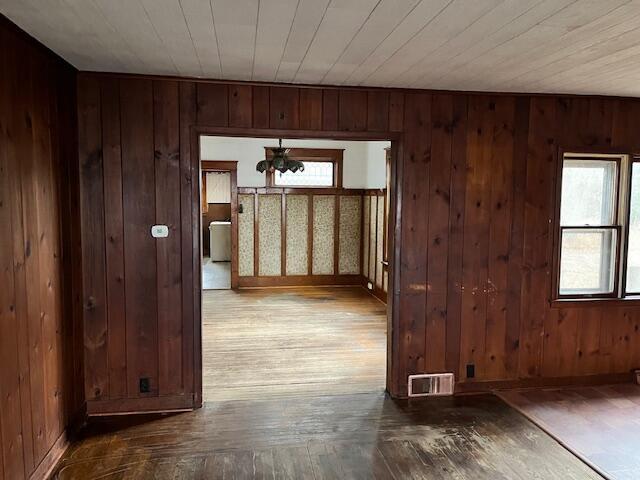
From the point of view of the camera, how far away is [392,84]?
346 centimetres

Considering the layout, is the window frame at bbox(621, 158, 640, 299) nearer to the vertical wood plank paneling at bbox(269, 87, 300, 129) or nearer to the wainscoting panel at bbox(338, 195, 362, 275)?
the vertical wood plank paneling at bbox(269, 87, 300, 129)

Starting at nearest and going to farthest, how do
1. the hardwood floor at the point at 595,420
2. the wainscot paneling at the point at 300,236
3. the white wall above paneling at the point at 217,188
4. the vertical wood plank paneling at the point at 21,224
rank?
the vertical wood plank paneling at the point at 21,224, the hardwood floor at the point at 595,420, the wainscot paneling at the point at 300,236, the white wall above paneling at the point at 217,188

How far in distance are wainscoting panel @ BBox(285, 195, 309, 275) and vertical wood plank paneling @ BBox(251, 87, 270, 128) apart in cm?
465

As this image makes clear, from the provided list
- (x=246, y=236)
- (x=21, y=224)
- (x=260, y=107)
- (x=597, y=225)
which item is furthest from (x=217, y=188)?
(x=21, y=224)

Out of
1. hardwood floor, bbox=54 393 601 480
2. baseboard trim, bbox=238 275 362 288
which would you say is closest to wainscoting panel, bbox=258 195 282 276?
baseboard trim, bbox=238 275 362 288

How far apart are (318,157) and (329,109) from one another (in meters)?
4.71

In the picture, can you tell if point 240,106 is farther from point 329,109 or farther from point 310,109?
point 329,109

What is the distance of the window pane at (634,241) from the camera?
4086 millimetres

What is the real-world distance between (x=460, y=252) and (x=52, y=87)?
2.92 meters

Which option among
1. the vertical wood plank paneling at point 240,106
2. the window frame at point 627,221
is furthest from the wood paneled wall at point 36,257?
the window frame at point 627,221

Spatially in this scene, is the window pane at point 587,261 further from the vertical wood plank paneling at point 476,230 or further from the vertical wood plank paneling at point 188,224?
the vertical wood plank paneling at point 188,224

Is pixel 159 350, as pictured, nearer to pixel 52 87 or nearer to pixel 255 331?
pixel 52 87

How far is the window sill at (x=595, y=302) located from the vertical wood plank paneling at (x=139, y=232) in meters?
3.06

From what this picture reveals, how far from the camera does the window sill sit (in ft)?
12.9
